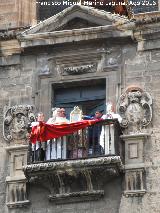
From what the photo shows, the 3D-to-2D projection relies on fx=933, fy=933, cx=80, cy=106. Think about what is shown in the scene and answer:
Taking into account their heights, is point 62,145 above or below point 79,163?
above

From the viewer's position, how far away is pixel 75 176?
2283cm

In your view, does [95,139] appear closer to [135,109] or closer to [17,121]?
[135,109]

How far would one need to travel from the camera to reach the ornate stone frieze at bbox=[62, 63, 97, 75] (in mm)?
24625

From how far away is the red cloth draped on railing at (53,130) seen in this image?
23406mm

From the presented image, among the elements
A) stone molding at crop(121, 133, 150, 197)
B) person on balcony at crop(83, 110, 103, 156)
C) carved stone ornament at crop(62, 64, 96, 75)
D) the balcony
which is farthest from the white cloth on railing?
carved stone ornament at crop(62, 64, 96, 75)

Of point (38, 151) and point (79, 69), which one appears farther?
point (79, 69)

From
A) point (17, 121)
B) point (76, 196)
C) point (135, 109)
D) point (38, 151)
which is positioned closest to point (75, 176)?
point (76, 196)

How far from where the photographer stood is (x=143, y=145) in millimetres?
23188

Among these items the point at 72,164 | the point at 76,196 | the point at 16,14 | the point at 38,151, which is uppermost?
the point at 16,14

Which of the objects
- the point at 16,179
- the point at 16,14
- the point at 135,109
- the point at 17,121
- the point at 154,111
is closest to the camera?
the point at 16,179

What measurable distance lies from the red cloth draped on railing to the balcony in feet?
0.41

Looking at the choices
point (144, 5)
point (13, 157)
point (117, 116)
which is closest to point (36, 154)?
point (13, 157)

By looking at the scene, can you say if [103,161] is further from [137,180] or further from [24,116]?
[24,116]

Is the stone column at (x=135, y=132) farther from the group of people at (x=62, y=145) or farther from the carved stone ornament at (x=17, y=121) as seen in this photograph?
the carved stone ornament at (x=17, y=121)
